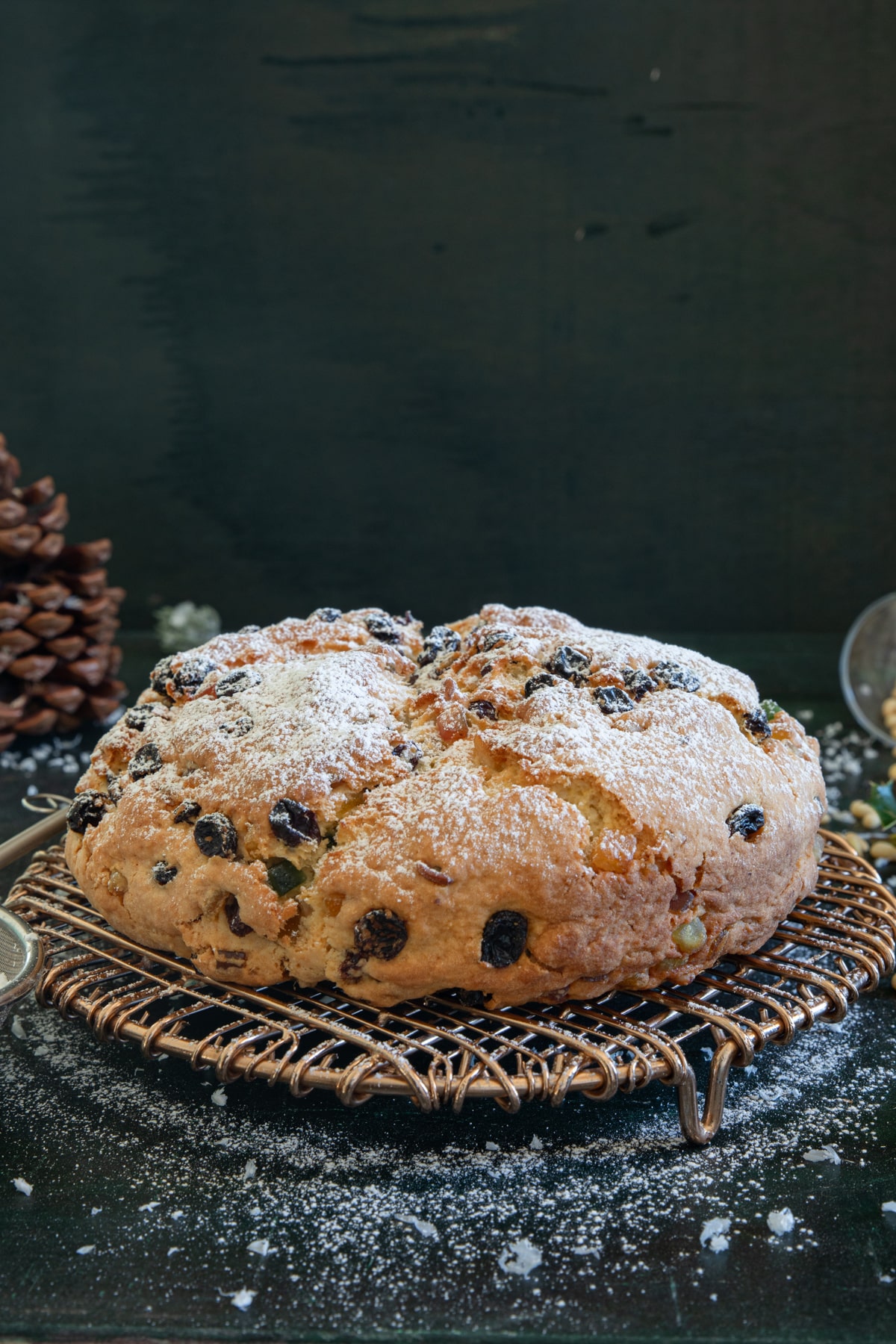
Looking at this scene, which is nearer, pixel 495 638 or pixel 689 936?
pixel 689 936

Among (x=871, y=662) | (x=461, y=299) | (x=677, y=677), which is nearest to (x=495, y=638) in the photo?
(x=677, y=677)

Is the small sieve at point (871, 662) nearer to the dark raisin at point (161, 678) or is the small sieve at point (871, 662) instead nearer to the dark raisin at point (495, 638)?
the dark raisin at point (495, 638)

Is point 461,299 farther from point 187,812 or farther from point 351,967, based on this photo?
point 351,967

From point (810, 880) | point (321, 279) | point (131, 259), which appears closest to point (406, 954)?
point (810, 880)

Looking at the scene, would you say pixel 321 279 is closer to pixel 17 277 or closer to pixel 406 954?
pixel 17 277

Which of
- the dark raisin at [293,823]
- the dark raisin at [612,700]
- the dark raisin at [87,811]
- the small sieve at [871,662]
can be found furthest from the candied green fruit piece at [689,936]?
the small sieve at [871,662]

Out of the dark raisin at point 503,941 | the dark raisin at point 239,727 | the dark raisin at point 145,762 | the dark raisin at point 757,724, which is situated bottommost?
the dark raisin at point 503,941

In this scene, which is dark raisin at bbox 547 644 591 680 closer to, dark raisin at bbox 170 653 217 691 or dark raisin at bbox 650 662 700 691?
dark raisin at bbox 650 662 700 691
